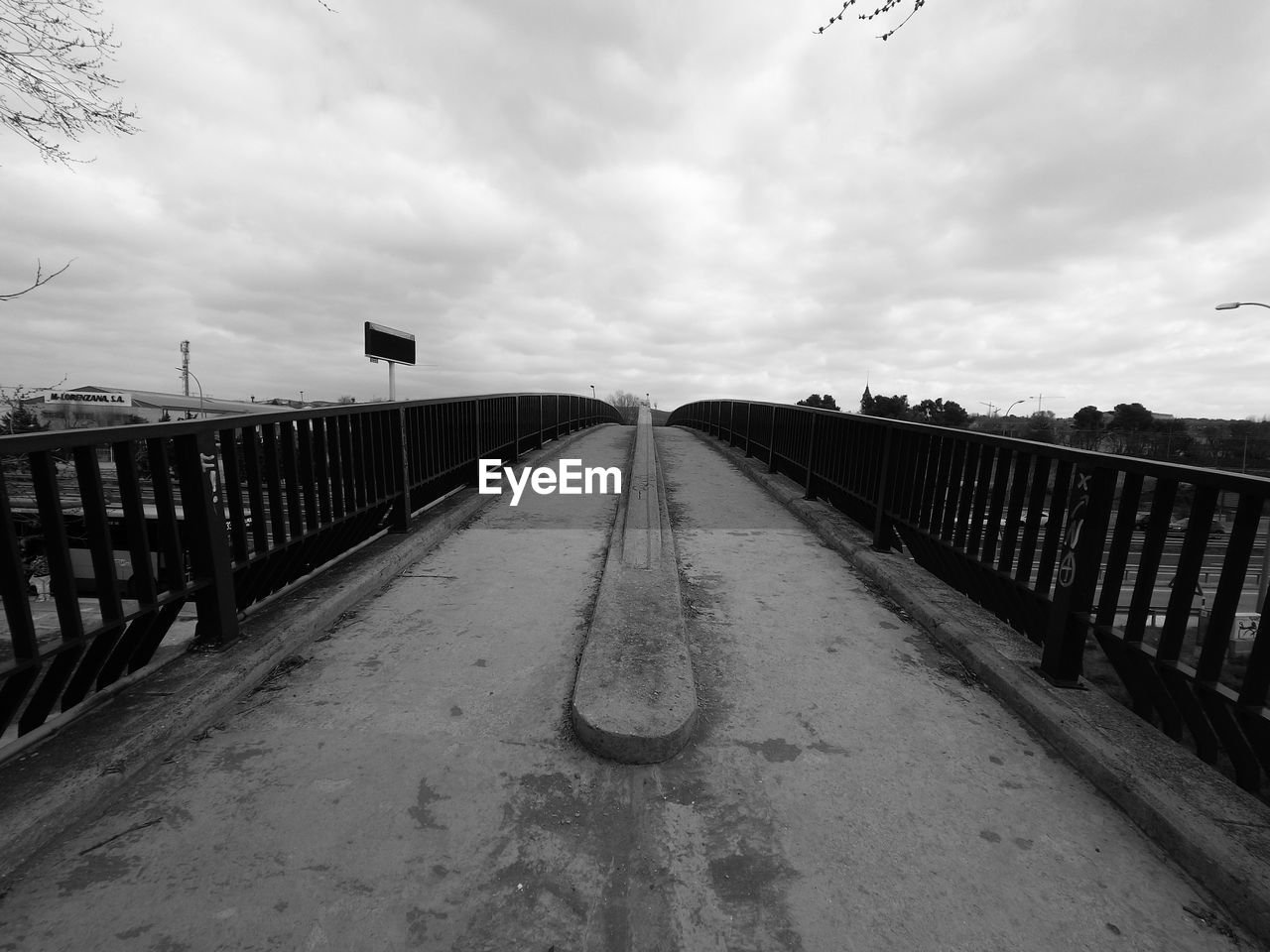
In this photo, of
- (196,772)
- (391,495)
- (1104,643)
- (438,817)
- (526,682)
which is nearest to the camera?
(438,817)

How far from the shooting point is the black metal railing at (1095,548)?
2029 mm

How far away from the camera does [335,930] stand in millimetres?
1556

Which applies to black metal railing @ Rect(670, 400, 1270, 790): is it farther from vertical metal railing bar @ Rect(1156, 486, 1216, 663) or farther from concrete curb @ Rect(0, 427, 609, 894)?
concrete curb @ Rect(0, 427, 609, 894)

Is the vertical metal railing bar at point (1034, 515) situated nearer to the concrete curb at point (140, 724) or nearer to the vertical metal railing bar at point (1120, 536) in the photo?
the vertical metal railing bar at point (1120, 536)

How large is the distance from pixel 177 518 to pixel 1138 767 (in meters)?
4.01

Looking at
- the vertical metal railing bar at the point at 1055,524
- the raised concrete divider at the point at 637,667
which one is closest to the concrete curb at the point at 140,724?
the raised concrete divider at the point at 637,667

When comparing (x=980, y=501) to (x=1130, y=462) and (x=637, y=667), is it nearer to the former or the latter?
(x=1130, y=462)

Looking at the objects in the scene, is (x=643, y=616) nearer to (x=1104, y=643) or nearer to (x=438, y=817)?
(x=438, y=817)

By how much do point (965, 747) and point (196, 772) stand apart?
2.94 metres

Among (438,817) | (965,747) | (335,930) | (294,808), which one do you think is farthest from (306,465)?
(965,747)

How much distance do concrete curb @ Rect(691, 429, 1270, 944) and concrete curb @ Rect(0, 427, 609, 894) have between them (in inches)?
136

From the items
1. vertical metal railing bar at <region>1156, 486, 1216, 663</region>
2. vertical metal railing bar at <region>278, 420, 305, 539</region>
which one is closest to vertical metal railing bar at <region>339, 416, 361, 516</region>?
vertical metal railing bar at <region>278, 420, 305, 539</region>

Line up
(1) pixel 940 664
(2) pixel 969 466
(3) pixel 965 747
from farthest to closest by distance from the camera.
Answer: (2) pixel 969 466
(1) pixel 940 664
(3) pixel 965 747

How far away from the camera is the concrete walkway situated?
5.20 ft
